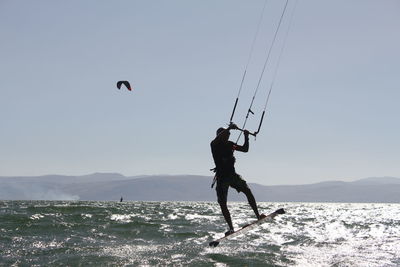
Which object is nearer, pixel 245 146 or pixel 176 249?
pixel 245 146

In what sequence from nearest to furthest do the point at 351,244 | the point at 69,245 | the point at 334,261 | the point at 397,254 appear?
the point at 334,261, the point at 397,254, the point at 69,245, the point at 351,244

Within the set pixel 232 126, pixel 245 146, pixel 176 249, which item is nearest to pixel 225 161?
pixel 245 146

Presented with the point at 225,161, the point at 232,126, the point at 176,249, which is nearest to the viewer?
the point at 232,126

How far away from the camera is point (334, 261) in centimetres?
1241

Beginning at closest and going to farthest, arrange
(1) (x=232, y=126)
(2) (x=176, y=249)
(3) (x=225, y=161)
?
(1) (x=232, y=126)
(3) (x=225, y=161)
(2) (x=176, y=249)

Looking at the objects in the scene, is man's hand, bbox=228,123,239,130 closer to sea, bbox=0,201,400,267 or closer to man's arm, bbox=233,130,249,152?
man's arm, bbox=233,130,249,152

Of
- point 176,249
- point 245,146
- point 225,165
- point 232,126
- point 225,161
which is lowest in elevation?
point 176,249

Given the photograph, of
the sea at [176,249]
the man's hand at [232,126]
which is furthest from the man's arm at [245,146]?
the sea at [176,249]

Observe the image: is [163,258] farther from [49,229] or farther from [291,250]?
[49,229]

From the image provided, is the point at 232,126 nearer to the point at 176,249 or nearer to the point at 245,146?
the point at 245,146

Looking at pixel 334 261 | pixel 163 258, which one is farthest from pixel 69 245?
pixel 334 261

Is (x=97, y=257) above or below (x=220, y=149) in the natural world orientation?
below

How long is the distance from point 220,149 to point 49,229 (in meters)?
12.1

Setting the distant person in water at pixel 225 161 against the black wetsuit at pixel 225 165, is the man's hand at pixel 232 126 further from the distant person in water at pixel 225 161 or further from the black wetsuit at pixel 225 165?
the black wetsuit at pixel 225 165
